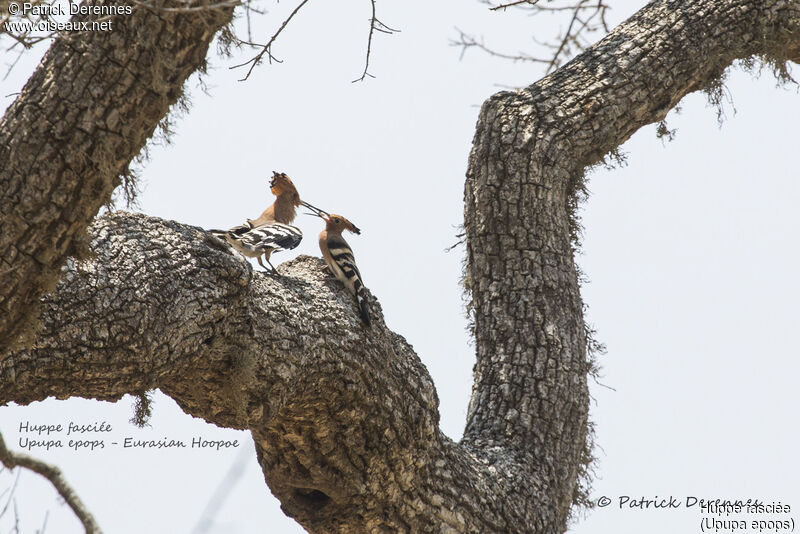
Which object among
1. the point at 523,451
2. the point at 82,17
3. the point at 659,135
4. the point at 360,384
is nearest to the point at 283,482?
the point at 360,384

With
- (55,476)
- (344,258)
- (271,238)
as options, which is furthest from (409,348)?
(55,476)

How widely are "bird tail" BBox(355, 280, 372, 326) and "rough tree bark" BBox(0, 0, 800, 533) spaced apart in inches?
2.2

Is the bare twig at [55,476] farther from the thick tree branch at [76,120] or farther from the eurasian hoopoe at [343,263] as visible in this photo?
the eurasian hoopoe at [343,263]

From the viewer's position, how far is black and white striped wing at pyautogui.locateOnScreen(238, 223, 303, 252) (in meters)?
4.42

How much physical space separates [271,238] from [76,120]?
7.22 feet

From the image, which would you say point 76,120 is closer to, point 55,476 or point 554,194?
point 55,476

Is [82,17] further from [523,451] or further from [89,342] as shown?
[523,451]

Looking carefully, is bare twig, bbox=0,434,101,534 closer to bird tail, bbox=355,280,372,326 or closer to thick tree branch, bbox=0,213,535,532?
thick tree branch, bbox=0,213,535,532

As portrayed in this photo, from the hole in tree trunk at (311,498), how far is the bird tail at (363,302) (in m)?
0.86

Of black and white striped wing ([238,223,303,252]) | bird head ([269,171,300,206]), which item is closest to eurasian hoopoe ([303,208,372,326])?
black and white striped wing ([238,223,303,252])

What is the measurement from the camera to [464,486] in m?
4.12

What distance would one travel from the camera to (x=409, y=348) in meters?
4.16

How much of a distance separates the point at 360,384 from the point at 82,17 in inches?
76.3

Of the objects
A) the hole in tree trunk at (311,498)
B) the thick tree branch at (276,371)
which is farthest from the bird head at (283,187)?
the hole in tree trunk at (311,498)
